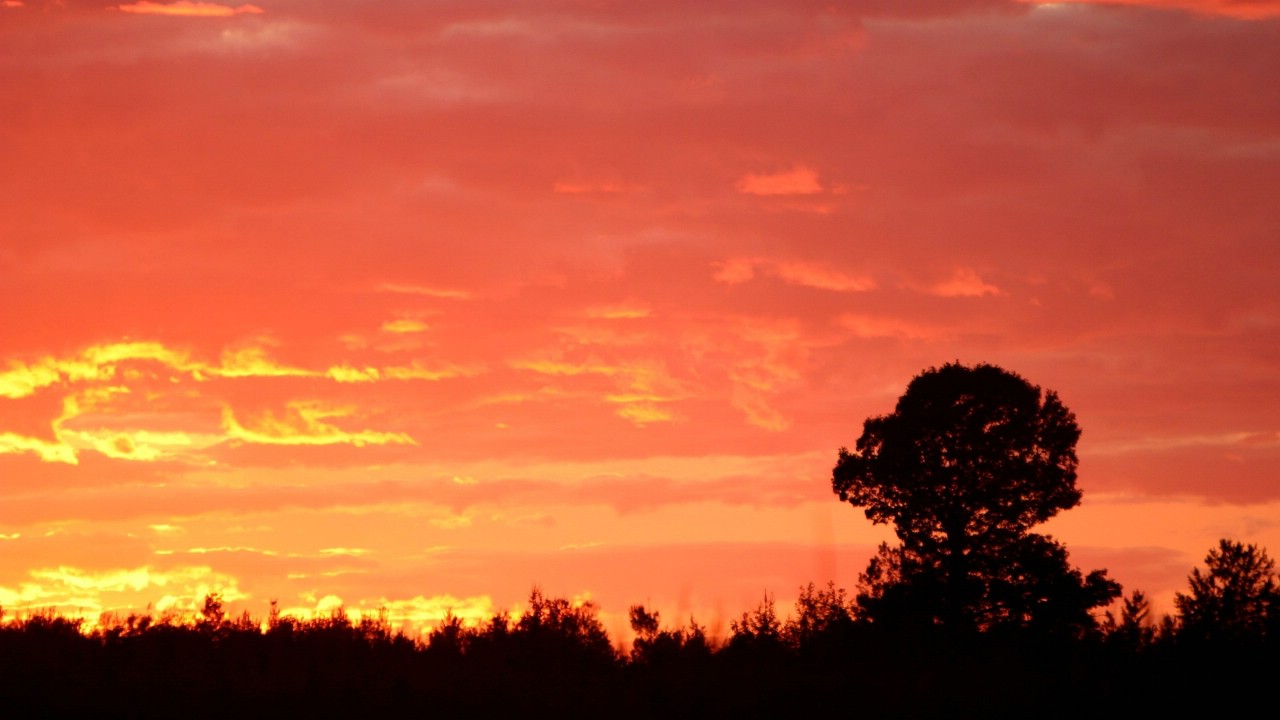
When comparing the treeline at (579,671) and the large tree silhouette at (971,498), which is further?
the large tree silhouette at (971,498)

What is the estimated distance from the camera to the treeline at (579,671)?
29.2 metres

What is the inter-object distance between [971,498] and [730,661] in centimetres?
1955

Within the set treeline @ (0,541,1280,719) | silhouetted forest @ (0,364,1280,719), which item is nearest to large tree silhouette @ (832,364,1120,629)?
silhouetted forest @ (0,364,1280,719)

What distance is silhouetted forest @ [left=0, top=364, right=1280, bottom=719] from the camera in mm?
29312

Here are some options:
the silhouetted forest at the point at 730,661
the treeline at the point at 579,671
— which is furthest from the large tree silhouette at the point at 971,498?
the treeline at the point at 579,671

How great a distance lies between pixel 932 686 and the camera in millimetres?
30094

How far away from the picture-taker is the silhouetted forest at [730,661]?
29.3 meters

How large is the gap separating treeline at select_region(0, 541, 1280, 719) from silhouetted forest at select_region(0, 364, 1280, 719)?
0.06 m

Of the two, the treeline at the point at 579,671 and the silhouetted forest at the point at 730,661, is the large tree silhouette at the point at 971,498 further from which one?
the treeline at the point at 579,671

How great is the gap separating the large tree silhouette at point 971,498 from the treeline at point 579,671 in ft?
35.6

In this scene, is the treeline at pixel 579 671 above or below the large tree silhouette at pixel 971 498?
below

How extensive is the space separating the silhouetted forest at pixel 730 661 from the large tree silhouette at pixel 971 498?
0.10 metres

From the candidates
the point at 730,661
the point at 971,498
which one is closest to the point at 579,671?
the point at 730,661

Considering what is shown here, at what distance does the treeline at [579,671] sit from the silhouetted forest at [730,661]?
0.19 ft
